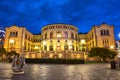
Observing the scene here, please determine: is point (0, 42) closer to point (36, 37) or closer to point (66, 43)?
point (36, 37)

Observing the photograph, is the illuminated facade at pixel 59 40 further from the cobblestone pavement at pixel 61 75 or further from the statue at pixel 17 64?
the statue at pixel 17 64

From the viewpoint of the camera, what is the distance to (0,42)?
82.4 meters

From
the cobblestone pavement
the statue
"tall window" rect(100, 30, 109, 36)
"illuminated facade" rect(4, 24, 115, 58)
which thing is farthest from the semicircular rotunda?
the statue

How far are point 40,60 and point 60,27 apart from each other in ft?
126

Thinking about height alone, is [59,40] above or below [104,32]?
below

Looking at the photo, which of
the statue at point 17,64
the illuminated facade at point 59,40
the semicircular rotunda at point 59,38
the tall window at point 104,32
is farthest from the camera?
the semicircular rotunda at point 59,38

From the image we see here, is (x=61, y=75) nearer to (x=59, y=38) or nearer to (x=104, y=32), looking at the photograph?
(x=59, y=38)

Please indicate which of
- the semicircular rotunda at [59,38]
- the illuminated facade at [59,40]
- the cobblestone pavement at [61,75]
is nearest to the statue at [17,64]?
the cobblestone pavement at [61,75]

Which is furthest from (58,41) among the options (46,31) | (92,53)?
(92,53)

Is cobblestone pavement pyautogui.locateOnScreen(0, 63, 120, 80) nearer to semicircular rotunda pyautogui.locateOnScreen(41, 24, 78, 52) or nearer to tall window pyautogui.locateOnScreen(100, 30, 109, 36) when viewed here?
semicircular rotunda pyautogui.locateOnScreen(41, 24, 78, 52)

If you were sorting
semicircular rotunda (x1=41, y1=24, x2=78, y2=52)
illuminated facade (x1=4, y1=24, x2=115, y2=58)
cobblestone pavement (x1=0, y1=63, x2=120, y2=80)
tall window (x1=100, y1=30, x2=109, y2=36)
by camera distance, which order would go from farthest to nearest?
semicircular rotunda (x1=41, y1=24, x2=78, y2=52) → tall window (x1=100, y1=30, x2=109, y2=36) → illuminated facade (x1=4, y1=24, x2=115, y2=58) → cobblestone pavement (x1=0, y1=63, x2=120, y2=80)

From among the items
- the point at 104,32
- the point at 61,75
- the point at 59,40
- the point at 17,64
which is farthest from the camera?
the point at 59,40

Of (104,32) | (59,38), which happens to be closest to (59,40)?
(59,38)

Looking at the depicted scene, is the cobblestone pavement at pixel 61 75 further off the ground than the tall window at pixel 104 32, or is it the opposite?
the tall window at pixel 104 32
